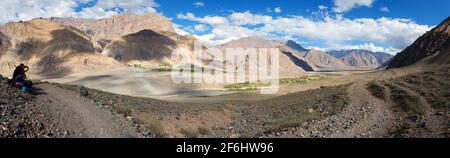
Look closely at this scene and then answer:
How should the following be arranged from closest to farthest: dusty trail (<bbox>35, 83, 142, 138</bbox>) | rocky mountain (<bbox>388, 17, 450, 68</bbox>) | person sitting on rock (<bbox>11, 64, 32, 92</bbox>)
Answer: dusty trail (<bbox>35, 83, 142, 138</bbox>) < person sitting on rock (<bbox>11, 64, 32, 92</bbox>) < rocky mountain (<bbox>388, 17, 450, 68</bbox>)

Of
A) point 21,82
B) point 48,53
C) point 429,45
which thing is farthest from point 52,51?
point 21,82

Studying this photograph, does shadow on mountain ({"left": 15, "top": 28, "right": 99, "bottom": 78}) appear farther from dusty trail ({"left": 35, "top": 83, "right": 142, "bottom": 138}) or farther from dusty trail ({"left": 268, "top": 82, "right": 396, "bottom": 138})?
dusty trail ({"left": 268, "top": 82, "right": 396, "bottom": 138})

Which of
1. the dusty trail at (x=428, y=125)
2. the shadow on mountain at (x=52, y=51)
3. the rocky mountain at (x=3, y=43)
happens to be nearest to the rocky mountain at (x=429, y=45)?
the dusty trail at (x=428, y=125)

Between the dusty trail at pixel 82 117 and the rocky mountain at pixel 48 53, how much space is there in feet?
513

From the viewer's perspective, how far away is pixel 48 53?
186m

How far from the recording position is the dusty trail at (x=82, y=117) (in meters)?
18.5

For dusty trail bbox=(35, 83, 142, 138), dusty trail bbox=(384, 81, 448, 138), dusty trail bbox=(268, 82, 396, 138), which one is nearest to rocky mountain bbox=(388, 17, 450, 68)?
dusty trail bbox=(268, 82, 396, 138)

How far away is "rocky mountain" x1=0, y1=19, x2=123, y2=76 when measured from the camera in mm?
176875

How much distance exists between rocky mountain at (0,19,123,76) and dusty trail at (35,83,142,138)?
156339 mm

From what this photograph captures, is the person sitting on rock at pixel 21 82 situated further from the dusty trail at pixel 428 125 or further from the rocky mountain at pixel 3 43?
the rocky mountain at pixel 3 43

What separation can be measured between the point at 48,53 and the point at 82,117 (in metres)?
179
